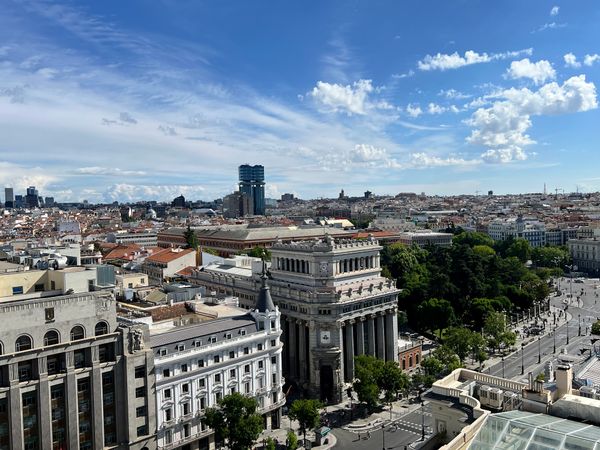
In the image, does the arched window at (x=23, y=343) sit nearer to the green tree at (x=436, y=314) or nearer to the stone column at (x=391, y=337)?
the stone column at (x=391, y=337)

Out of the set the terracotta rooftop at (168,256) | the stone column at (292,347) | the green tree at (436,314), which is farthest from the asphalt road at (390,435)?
the terracotta rooftop at (168,256)

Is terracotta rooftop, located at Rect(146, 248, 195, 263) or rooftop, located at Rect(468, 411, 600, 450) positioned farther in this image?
terracotta rooftop, located at Rect(146, 248, 195, 263)

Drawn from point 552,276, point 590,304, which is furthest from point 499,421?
point 552,276

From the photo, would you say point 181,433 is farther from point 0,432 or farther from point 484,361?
point 484,361

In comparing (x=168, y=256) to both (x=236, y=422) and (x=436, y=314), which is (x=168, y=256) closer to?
(x=436, y=314)

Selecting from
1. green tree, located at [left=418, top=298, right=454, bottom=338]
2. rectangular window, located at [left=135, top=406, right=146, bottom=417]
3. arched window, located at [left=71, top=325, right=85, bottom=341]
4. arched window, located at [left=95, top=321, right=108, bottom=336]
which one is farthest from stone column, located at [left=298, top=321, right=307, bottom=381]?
green tree, located at [left=418, top=298, right=454, bottom=338]

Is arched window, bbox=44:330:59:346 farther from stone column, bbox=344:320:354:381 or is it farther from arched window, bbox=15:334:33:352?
stone column, bbox=344:320:354:381
